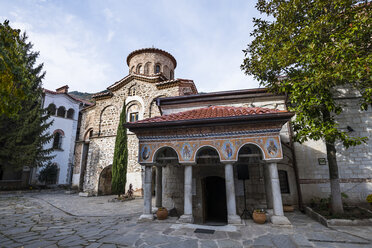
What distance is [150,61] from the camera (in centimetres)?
1777

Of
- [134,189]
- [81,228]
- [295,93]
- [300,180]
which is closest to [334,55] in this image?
[295,93]

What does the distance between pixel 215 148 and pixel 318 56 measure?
14.1ft

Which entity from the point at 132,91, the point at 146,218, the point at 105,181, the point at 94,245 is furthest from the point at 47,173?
the point at 94,245

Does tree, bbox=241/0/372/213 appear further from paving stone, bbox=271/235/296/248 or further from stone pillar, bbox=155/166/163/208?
stone pillar, bbox=155/166/163/208

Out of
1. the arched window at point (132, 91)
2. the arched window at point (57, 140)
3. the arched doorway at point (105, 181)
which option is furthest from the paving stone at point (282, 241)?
the arched window at point (57, 140)

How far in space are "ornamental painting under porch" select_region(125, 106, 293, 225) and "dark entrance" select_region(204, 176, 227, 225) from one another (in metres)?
0.36

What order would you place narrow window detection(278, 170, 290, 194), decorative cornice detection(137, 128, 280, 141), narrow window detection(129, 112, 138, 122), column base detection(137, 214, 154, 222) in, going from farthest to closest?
narrow window detection(129, 112, 138, 122)
narrow window detection(278, 170, 290, 194)
column base detection(137, 214, 154, 222)
decorative cornice detection(137, 128, 280, 141)

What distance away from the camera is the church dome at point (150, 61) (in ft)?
58.1

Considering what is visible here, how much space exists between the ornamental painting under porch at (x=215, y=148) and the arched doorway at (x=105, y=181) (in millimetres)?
8579

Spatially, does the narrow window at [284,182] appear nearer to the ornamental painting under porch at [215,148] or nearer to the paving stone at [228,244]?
the ornamental painting under porch at [215,148]

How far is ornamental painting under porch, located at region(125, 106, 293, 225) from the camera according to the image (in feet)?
20.2

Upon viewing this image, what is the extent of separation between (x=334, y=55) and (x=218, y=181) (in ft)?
22.0

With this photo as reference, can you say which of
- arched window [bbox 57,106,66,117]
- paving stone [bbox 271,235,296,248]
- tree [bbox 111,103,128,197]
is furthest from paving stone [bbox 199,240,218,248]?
arched window [bbox 57,106,66,117]

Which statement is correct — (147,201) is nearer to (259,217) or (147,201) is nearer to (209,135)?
(209,135)
